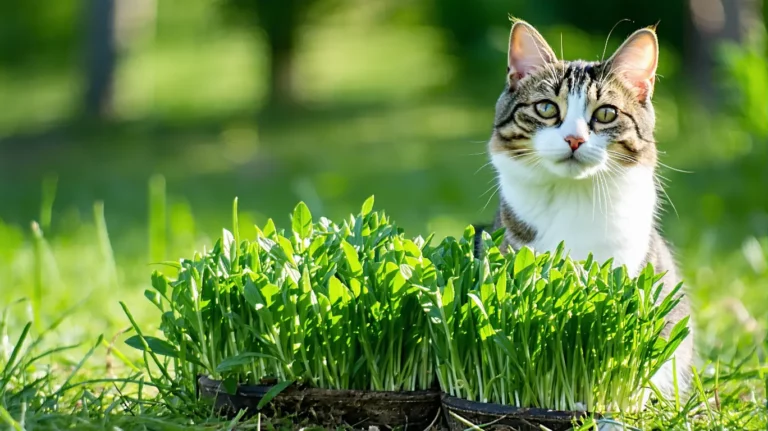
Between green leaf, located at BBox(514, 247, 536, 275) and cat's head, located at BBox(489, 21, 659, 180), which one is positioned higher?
cat's head, located at BBox(489, 21, 659, 180)

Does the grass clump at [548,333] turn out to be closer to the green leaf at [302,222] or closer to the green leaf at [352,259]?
the green leaf at [352,259]

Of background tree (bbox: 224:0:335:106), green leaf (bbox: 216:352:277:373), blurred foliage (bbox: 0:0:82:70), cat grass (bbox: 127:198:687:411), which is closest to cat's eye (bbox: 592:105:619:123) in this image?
cat grass (bbox: 127:198:687:411)

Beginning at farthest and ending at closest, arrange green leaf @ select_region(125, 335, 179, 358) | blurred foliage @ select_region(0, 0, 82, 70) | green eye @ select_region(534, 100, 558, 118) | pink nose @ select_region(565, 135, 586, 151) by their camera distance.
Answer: blurred foliage @ select_region(0, 0, 82, 70) → green eye @ select_region(534, 100, 558, 118) → pink nose @ select_region(565, 135, 586, 151) → green leaf @ select_region(125, 335, 179, 358)

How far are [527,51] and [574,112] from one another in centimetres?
23

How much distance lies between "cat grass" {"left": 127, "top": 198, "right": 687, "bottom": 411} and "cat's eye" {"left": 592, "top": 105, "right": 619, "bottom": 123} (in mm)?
419

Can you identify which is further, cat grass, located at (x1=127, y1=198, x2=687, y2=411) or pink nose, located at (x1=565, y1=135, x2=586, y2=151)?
pink nose, located at (x1=565, y1=135, x2=586, y2=151)

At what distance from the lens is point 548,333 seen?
177cm

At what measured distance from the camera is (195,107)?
10.8 m

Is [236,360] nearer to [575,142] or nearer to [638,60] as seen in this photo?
[575,142]

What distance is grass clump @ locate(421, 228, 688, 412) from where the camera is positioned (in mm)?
1747

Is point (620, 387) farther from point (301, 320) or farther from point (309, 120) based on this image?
point (309, 120)

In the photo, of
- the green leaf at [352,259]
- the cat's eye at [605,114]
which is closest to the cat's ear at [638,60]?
the cat's eye at [605,114]

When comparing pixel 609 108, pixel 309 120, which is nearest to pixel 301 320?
pixel 609 108

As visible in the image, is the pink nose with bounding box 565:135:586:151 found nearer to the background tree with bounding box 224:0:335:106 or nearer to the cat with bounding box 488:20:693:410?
the cat with bounding box 488:20:693:410
